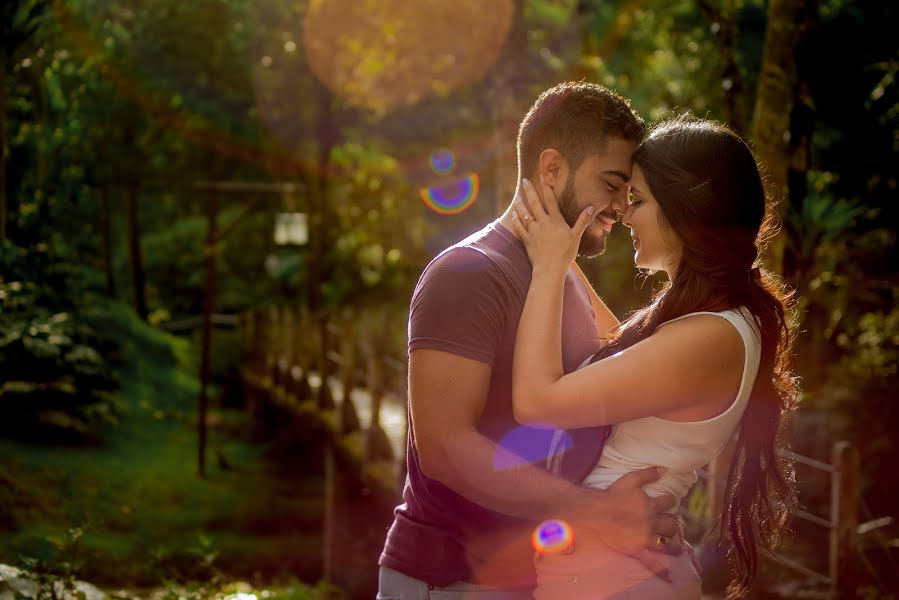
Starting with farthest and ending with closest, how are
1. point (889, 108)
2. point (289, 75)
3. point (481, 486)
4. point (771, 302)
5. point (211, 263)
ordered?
point (289, 75), point (211, 263), point (889, 108), point (771, 302), point (481, 486)

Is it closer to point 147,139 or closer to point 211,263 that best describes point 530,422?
point 211,263

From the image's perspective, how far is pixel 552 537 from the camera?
100 inches

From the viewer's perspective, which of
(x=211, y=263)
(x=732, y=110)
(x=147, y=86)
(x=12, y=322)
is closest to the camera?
(x=732, y=110)

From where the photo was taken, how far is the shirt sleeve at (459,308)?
7.71 feet

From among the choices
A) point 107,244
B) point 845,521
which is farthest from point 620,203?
point 107,244

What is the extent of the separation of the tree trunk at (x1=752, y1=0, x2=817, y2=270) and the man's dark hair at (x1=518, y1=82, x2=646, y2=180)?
7.75 ft

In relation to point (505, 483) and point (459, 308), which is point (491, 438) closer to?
point (505, 483)

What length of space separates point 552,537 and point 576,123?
1.15 metres

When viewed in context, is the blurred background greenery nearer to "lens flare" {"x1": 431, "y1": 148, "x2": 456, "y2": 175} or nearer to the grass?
the grass

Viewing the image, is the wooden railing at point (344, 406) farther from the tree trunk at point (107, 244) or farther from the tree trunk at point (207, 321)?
the tree trunk at point (107, 244)

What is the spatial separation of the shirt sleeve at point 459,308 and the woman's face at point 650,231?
19.3 inches

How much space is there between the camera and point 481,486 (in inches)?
94.3

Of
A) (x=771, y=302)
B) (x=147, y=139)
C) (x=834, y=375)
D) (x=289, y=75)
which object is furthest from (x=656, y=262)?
(x=147, y=139)

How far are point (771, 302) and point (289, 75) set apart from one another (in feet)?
61.8
